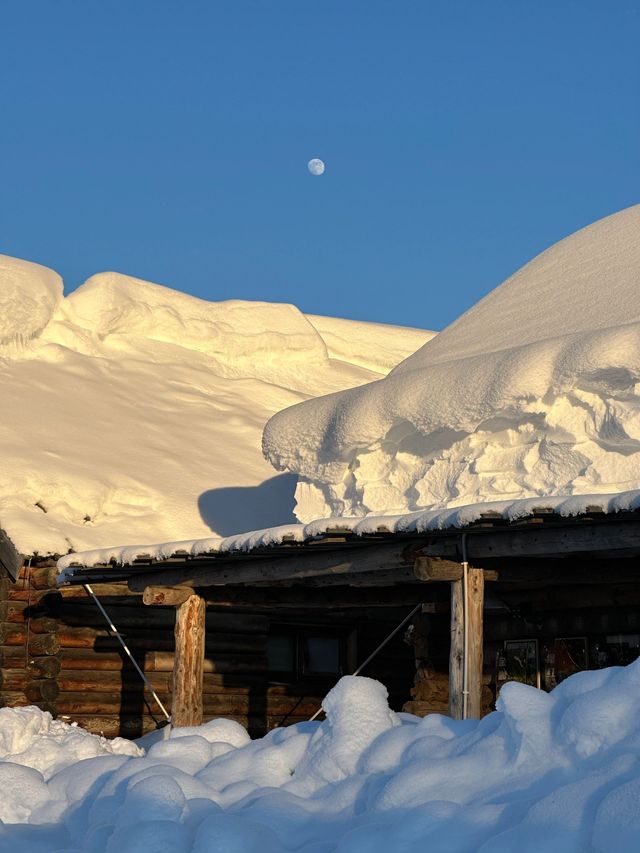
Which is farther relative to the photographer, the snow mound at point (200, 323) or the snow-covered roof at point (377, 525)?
the snow mound at point (200, 323)

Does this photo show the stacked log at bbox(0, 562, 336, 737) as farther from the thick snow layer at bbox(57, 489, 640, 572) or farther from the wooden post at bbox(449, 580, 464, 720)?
the wooden post at bbox(449, 580, 464, 720)

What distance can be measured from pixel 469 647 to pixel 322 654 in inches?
302

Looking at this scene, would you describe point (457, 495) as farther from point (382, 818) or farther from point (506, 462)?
point (382, 818)

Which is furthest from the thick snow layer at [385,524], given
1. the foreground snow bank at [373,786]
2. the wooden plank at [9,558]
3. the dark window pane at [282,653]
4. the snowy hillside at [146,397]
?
the dark window pane at [282,653]

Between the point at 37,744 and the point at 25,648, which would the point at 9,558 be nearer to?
the point at 25,648

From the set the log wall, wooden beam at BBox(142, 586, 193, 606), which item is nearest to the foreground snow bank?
wooden beam at BBox(142, 586, 193, 606)

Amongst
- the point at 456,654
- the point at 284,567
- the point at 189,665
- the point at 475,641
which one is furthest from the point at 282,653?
the point at 475,641

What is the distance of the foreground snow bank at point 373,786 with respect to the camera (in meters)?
5.12

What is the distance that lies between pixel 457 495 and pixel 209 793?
9768mm

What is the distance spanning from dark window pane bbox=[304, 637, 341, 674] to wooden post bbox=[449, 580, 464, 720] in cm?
743

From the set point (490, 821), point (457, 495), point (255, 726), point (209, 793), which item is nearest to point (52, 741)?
point (209, 793)

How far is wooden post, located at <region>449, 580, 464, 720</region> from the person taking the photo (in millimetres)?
10422

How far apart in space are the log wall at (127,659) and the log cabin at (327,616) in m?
0.02

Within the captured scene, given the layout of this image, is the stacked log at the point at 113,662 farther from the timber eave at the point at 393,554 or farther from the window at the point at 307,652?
the timber eave at the point at 393,554
